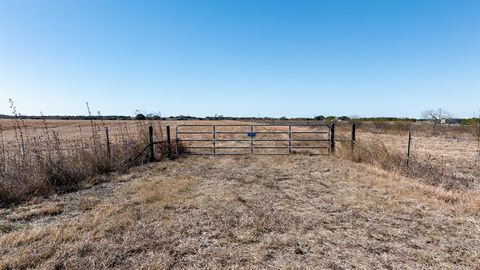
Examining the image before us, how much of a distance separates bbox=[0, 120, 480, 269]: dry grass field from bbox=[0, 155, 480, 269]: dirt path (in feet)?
0.06

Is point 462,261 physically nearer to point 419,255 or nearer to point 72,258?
point 419,255

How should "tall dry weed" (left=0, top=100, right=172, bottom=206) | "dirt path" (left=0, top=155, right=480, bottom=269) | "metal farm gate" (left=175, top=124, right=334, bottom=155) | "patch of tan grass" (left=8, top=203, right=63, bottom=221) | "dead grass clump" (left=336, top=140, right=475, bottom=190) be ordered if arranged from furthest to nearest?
"metal farm gate" (left=175, top=124, right=334, bottom=155) → "dead grass clump" (left=336, top=140, right=475, bottom=190) → "tall dry weed" (left=0, top=100, right=172, bottom=206) → "patch of tan grass" (left=8, top=203, right=63, bottom=221) → "dirt path" (left=0, top=155, right=480, bottom=269)

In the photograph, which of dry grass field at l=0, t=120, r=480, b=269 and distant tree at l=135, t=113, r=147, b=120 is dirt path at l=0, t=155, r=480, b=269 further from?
distant tree at l=135, t=113, r=147, b=120

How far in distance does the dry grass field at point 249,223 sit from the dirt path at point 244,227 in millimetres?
17

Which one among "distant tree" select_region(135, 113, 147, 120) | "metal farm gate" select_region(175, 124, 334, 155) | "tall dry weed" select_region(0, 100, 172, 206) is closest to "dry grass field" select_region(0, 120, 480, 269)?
"tall dry weed" select_region(0, 100, 172, 206)

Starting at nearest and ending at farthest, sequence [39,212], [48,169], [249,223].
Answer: [249,223] → [39,212] → [48,169]

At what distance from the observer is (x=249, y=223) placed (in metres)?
4.55

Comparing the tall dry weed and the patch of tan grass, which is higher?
the tall dry weed

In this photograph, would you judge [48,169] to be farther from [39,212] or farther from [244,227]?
[244,227]

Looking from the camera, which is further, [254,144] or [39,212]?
[254,144]

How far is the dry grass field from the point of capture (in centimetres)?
345

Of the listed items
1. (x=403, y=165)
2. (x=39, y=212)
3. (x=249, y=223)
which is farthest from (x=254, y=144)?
(x=39, y=212)

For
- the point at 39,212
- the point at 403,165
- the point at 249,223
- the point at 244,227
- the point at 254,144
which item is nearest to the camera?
the point at 244,227

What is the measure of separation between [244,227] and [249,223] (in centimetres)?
16
